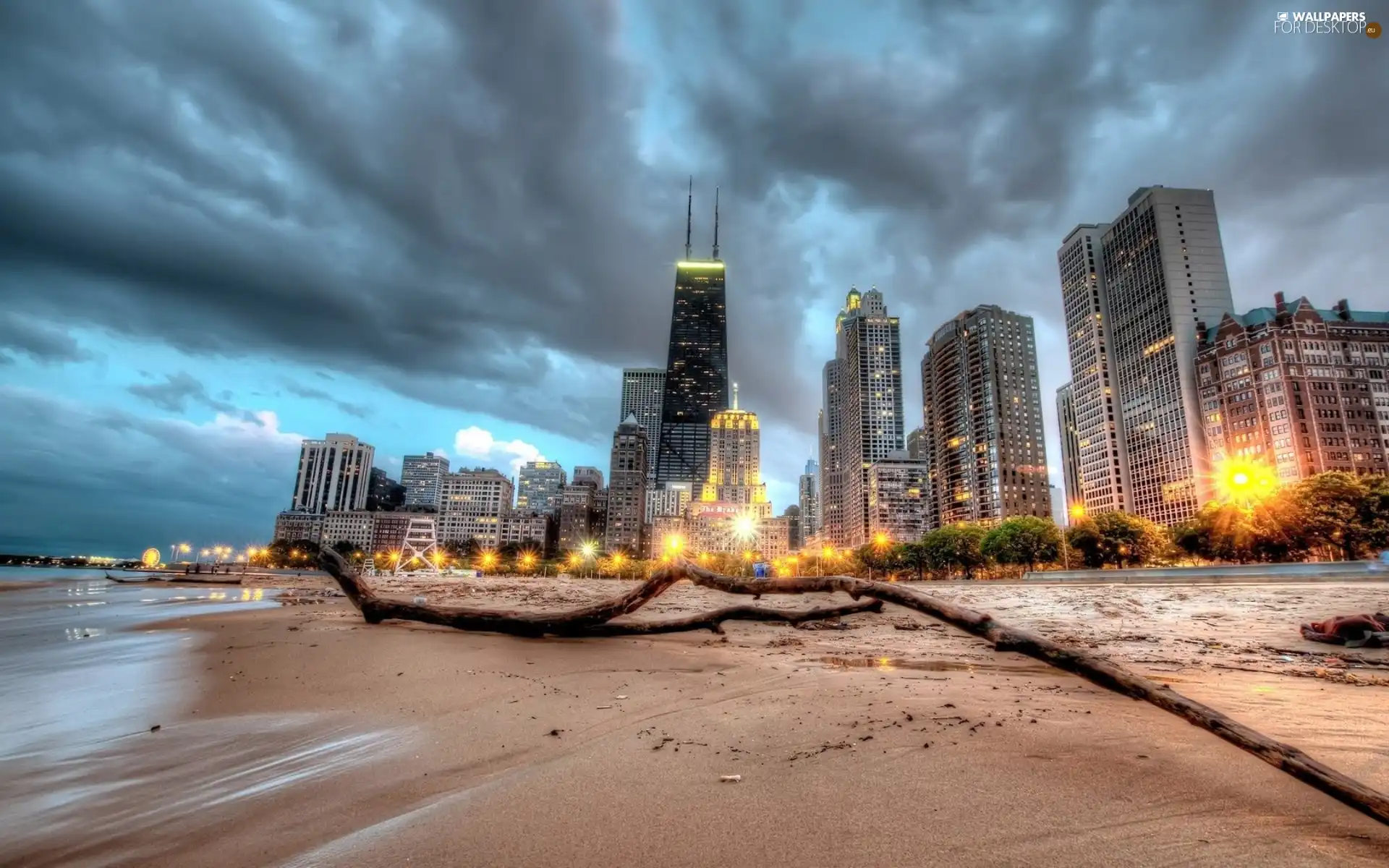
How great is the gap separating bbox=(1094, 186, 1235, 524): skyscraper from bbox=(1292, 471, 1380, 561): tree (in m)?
111

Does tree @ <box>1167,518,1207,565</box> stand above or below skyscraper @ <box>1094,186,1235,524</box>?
below

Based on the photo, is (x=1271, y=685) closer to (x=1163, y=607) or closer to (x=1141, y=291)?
(x=1163, y=607)

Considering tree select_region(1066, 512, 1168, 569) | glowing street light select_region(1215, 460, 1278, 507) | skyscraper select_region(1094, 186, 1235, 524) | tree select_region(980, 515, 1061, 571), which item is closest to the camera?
tree select_region(1066, 512, 1168, 569)

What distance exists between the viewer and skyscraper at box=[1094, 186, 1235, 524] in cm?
15025

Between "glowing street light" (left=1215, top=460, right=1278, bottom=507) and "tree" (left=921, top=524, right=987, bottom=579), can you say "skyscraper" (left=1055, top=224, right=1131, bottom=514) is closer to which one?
"glowing street light" (left=1215, top=460, right=1278, bottom=507)

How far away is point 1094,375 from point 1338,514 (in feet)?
493

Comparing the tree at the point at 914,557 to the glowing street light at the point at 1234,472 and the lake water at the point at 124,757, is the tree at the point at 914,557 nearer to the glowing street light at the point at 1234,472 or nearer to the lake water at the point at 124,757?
the glowing street light at the point at 1234,472

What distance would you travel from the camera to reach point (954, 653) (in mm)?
9562

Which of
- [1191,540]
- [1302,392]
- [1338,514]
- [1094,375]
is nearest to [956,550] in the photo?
[1191,540]

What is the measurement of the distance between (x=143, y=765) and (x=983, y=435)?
703 feet

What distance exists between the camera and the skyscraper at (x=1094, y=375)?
17138 centimetres

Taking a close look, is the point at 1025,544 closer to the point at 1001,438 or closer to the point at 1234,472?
the point at 1234,472

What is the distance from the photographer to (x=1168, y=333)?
156375mm

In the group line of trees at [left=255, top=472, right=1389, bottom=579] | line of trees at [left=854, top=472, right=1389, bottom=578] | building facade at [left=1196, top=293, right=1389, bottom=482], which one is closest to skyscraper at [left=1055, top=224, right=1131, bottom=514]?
building facade at [left=1196, top=293, right=1389, bottom=482]
